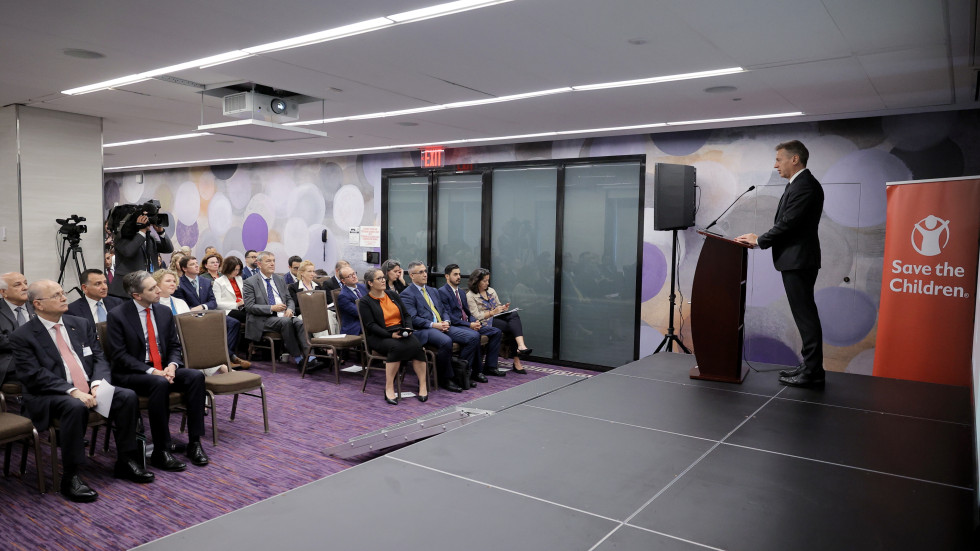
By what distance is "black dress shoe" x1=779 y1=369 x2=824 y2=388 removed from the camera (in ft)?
14.0

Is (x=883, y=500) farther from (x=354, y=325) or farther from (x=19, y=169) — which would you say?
(x=19, y=169)

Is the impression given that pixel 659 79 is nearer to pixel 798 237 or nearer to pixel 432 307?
pixel 798 237

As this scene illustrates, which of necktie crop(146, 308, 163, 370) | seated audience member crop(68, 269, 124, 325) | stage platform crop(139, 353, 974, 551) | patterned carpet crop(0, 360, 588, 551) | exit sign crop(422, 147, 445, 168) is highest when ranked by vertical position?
exit sign crop(422, 147, 445, 168)

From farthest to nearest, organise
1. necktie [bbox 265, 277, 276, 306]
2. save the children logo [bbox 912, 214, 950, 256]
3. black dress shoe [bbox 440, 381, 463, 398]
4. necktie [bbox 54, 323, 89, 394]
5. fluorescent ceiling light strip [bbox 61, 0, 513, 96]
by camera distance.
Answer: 1. necktie [bbox 265, 277, 276, 306]
2. black dress shoe [bbox 440, 381, 463, 398]
3. save the children logo [bbox 912, 214, 950, 256]
4. necktie [bbox 54, 323, 89, 394]
5. fluorescent ceiling light strip [bbox 61, 0, 513, 96]

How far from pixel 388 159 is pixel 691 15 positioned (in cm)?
702

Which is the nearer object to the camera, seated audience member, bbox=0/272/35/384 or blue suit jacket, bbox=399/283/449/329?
seated audience member, bbox=0/272/35/384

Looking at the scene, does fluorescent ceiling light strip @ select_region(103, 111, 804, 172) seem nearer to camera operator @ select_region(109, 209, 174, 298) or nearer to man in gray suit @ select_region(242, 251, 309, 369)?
man in gray suit @ select_region(242, 251, 309, 369)

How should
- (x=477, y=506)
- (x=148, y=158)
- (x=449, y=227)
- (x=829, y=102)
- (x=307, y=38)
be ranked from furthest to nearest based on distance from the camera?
(x=148, y=158) < (x=449, y=227) < (x=829, y=102) < (x=307, y=38) < (x=477, y=506)

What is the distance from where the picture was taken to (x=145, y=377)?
166 inches

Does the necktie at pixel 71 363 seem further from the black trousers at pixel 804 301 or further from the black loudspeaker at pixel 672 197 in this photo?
the black loudspeaker at pixel 672 197

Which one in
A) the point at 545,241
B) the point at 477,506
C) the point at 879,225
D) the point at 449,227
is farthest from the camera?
the point at 449,227

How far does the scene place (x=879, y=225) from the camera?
6.27 metres

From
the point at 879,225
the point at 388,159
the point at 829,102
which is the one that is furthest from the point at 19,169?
the point at 879,225

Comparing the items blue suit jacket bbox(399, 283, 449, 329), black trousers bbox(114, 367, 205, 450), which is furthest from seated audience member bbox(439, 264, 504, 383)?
black trousers bbox(114, 367, 205, 450)
